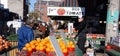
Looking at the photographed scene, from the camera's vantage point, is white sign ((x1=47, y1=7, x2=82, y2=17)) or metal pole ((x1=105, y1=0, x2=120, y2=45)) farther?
white sign ((x1=47, y1=7, x2=82, y2=17))

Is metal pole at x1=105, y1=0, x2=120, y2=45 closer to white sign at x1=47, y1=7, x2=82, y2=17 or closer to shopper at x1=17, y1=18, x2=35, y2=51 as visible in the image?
white sign at x1=47, y1=7, x2=82, y2=17

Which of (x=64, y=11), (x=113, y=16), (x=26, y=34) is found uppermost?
(x=26, y=34)

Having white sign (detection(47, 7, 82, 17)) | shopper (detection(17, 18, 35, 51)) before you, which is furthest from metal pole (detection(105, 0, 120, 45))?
shopper (detection(17, 18, 35, 51))

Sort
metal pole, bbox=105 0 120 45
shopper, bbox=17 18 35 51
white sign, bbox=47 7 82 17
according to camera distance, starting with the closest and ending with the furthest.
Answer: shopper, bbox=17 18 35 51
metal pole, bbox=105 0 120 45
white sign, bbox=47 7 82 17

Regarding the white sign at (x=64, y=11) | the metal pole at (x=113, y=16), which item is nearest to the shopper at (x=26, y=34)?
the metal pole at (x=113, y=16)

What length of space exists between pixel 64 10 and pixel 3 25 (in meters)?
8.44

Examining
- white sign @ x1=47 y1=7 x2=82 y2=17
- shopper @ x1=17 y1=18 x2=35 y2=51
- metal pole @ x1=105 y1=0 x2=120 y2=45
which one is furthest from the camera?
white sign @ x1=47 y1=7 x2=82 y2=17

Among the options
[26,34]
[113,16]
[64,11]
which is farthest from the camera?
[64,11]

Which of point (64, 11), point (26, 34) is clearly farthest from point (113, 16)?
point (64, 11)

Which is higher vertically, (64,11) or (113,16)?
(113,16)

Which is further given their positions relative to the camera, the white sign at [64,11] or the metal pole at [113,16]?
the white sign at [64,11]

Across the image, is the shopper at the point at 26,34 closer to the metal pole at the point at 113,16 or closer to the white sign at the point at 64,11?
the metal pole at the point at 113,16

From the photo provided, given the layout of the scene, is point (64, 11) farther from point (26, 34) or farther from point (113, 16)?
point (26, 34)

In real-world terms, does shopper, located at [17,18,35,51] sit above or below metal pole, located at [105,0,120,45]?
above
